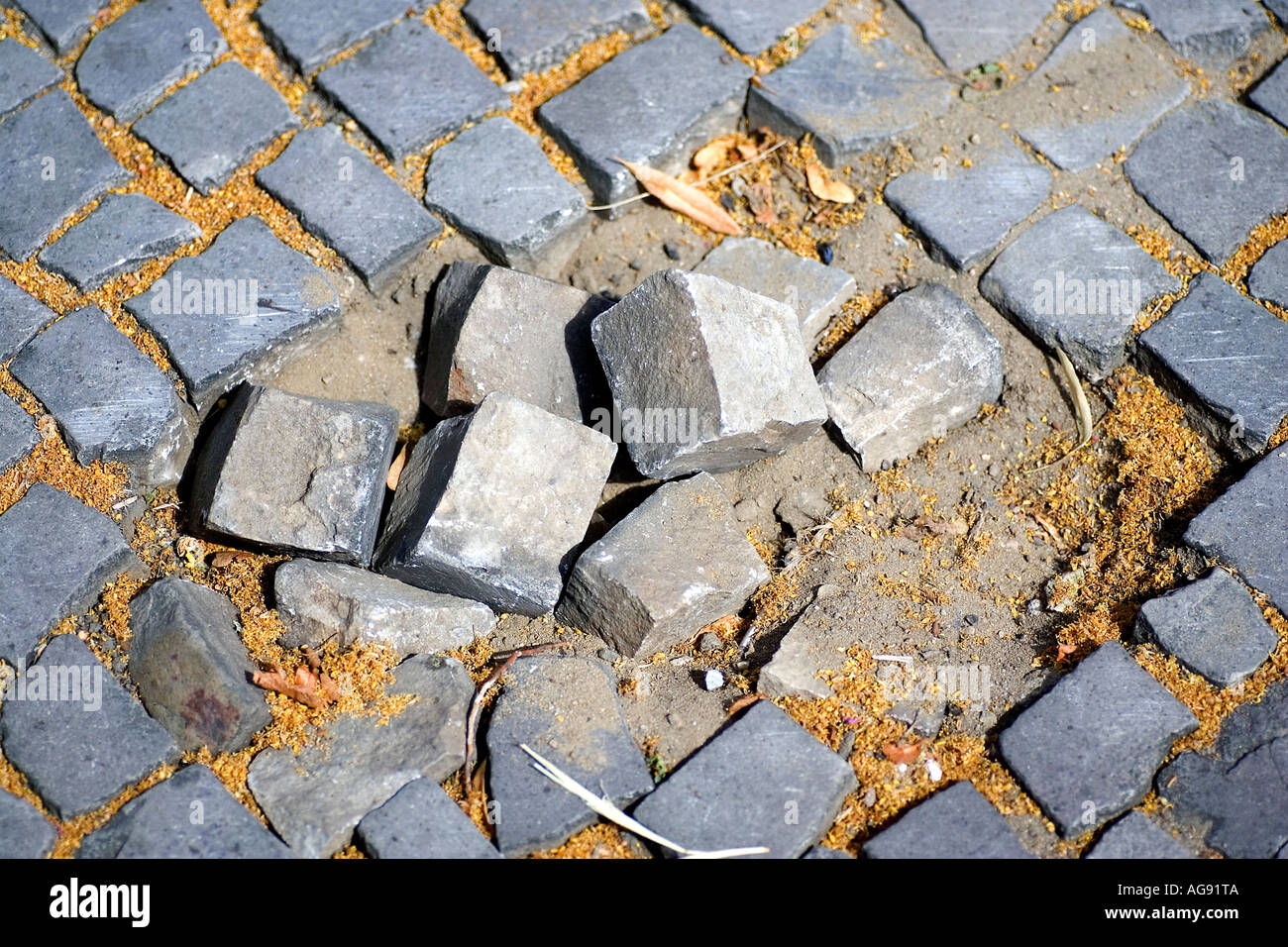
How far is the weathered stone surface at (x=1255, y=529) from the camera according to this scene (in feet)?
9.26

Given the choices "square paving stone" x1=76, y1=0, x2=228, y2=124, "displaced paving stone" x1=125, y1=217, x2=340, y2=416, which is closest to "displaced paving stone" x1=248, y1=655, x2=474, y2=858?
"displaced paving stone" x1=125, y1=217, x2=340, y2=416

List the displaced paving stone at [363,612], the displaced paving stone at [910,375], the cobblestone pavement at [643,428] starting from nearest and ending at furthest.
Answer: the cobblestone pavement at [643,428], the displaced paving stone at [363,612], the displaced paving stone at [910,375]

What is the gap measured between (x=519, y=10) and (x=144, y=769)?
2771mm

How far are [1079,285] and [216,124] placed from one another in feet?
9.38

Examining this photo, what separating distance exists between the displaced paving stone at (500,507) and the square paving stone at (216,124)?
1310 millimetres

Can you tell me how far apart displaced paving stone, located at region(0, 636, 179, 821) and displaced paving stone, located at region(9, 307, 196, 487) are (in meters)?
0.58

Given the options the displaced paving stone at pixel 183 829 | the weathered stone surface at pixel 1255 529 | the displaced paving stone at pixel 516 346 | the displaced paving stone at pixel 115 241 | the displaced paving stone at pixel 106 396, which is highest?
the displaced paving stone at pixel 115 241

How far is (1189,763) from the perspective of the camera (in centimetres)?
262

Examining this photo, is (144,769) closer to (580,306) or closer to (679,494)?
(679,494)

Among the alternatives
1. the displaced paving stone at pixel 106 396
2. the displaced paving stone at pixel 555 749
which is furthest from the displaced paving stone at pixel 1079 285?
the displaced paving stone at pixel 106 396

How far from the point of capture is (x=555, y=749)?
105 inches

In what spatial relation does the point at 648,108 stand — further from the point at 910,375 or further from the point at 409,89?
the point at 910,375

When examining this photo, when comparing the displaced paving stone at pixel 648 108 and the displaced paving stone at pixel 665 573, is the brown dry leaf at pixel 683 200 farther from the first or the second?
the displaced paving stone at pixel 665 573
